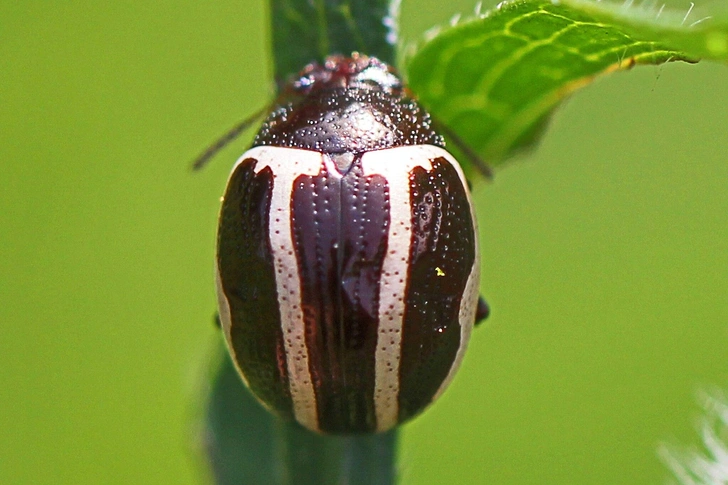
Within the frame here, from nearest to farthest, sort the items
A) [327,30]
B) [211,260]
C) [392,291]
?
[392,291]
[327,30]
[211,260]

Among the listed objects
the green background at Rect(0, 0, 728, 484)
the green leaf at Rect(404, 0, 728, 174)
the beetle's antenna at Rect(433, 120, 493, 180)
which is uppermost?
the green leaf at Rect(404, 0, 728, 174)

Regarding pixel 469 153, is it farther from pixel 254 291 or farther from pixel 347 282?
pixel 254 291

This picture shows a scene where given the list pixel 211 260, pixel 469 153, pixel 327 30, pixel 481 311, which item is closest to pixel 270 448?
pixel 481 311

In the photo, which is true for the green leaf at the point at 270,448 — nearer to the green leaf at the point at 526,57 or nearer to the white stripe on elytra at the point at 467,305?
the white stripe on elytra at the point at 467,305

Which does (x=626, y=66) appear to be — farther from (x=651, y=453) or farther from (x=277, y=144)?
(x=651, y=453)

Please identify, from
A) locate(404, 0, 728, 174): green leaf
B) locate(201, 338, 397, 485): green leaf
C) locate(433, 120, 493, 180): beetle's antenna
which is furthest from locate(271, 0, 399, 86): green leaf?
locate(201, 338, 397, 485): green leaf

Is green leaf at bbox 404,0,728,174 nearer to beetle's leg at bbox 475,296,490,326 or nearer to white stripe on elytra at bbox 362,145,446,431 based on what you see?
white stripe on elytra at bbox 362,145,446,431
